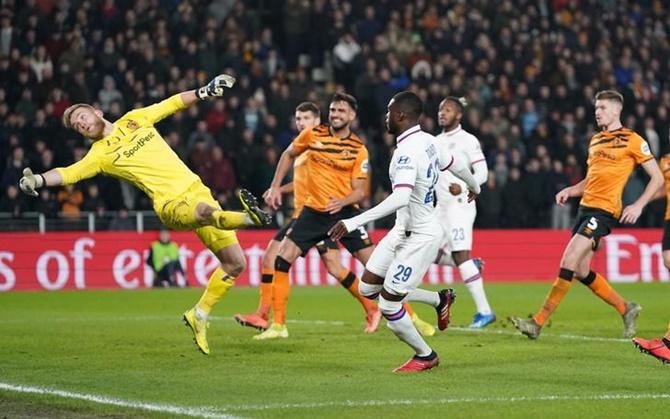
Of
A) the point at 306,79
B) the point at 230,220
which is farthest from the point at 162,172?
the point at 306,79

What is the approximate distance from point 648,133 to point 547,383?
19.7 metres

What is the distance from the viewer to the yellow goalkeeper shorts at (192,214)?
12422 millimetres

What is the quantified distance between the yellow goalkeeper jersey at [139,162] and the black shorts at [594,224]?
434cm

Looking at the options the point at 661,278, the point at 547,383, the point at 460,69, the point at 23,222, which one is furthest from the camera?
the point at 460,69

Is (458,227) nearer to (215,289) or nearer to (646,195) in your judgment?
(646,195)

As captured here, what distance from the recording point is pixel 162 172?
12797 millimetres

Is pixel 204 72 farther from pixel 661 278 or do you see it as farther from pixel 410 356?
pixel 410 356

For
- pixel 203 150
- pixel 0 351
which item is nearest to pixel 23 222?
pixel 203 150

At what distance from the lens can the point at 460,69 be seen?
3002 centimetres

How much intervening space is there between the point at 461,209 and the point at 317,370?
18.0 feet

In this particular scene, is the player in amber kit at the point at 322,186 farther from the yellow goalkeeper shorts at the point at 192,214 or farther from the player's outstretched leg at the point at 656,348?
the player's outstretched leg at the point at 656,348

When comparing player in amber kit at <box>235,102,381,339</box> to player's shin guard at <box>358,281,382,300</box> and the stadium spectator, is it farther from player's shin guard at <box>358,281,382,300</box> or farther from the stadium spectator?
the stadium spectator

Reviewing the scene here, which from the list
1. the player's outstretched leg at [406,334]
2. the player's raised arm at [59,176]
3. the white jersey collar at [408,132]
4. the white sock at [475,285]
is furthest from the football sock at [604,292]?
the player's raised arm at [59,176]

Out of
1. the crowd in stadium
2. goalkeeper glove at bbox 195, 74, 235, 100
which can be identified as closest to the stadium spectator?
the crowd in stadium
